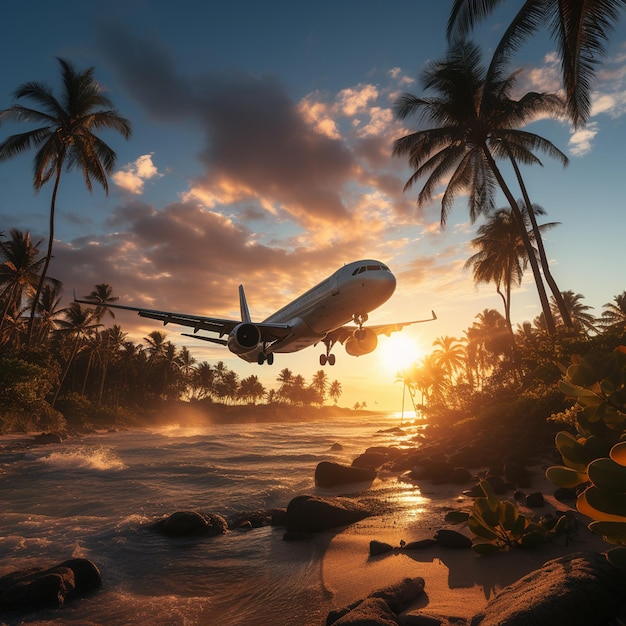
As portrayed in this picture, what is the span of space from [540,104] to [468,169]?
536 cm

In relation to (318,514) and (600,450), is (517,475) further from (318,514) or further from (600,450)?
(600,450)

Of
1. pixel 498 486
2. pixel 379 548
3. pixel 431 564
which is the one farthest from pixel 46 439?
pixel 431 564

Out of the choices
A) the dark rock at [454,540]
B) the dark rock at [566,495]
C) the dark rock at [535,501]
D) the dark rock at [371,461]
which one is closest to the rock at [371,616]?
the dark rock at [454,540]

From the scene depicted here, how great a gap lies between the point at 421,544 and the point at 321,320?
12996mm

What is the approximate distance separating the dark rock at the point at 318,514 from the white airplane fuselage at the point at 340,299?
9.24 m

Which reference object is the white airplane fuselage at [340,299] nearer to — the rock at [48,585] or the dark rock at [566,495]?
the dark rock at [566,495]

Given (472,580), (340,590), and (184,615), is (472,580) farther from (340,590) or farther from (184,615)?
(184,615)

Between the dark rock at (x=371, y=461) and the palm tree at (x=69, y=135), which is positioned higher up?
the palm tree at (x=69, y=135)

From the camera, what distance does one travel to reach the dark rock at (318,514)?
8.77 metres

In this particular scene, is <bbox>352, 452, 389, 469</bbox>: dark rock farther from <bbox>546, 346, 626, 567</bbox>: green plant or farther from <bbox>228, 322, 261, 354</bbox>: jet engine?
<bbox>546, 346, 626, 567</bbox>: green plant

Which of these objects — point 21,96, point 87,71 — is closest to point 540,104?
point 87,71

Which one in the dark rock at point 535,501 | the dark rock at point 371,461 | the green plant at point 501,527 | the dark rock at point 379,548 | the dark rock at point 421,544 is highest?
the green plant at point 501,527

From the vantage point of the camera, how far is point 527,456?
12.7 metres

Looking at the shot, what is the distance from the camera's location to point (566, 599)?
3.43 m
